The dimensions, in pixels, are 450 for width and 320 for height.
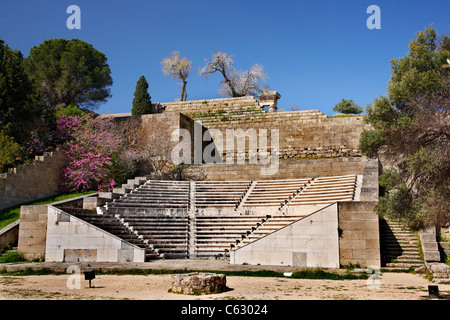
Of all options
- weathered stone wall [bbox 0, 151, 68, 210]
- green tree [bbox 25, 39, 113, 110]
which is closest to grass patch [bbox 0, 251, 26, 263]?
weathered stone wall [bbox 0, 151, 68, 210]

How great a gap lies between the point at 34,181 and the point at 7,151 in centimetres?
178

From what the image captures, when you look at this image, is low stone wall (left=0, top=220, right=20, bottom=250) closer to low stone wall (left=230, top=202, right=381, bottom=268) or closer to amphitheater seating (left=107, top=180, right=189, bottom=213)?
amphitheater seating (left=107, top=180, right=189, bottom=213)

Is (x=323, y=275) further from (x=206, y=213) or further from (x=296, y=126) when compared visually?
(x=296, y=126)

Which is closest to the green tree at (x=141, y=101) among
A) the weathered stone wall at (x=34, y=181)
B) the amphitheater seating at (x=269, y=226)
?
the weathered stone wall at (x=34, y=181)

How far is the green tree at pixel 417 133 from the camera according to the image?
29.8 ft

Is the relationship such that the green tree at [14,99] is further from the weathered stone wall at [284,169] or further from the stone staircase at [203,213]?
the weathered stone wall at [284,169]

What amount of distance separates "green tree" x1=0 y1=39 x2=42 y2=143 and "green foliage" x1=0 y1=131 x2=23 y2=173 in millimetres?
815

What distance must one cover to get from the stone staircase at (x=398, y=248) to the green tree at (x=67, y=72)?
904 inches

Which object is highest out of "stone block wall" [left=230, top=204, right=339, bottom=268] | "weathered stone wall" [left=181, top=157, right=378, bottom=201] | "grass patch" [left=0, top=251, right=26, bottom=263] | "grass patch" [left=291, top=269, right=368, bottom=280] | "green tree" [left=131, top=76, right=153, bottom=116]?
"green tree" [left=131, top=76, right=153, bottom=116]

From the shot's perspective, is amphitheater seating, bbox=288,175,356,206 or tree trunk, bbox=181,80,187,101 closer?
amphitheater seating, bbox=288,175,356,206

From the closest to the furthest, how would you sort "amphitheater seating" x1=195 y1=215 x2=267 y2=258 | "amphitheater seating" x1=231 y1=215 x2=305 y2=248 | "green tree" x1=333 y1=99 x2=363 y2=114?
1. "amphitheater seating" x1=231 y1=215 x2=305 y2=248
2. "amphitheater seating" x1=195 y1=215 x2=267 y2=258
3. "green tree" x1=333 y1=99 x2=363 y2=114

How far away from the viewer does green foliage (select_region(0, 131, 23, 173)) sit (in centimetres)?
2061

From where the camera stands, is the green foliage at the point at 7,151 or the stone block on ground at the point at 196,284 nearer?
the stone block on ground at the point at 196,284

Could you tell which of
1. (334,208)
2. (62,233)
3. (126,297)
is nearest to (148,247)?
(62,233)
